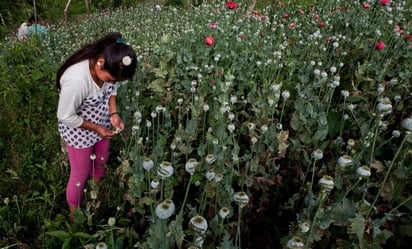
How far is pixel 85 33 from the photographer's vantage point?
6355mm

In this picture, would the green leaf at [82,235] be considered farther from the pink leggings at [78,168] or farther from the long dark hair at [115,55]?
the long dark hair at [115,55]

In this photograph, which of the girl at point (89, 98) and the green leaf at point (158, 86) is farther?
the green leaf at point (158, 86)

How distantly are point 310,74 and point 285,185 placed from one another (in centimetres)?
114

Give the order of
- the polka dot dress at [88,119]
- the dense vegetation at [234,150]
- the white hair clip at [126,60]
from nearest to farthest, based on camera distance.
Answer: the dense vegetation at [234,150]
the white hair clip at [126,60]
the polka dot dress at [88,119]

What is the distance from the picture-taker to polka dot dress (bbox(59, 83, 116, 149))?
2086 millimetres

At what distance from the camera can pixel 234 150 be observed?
1.77 m

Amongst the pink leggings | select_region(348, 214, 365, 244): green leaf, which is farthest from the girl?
select_region(348, 214, 365, 244): green leaf

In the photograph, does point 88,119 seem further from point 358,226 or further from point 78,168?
point 358,226

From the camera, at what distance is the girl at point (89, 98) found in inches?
73.3

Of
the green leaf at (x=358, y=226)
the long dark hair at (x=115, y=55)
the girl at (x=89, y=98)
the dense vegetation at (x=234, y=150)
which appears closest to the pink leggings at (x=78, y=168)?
the girl at (x=89, y=98)

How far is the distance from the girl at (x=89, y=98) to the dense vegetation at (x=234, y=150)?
0.18 meters

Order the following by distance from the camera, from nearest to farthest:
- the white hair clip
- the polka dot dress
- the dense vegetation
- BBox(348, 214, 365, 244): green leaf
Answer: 1. BBox(348, 214, 365, 244): green leaf
2. the dense vegetation
3. the white hair clip
4. the polka dot dress

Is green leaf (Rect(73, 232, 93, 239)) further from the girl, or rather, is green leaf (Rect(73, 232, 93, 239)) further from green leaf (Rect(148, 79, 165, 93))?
green leaf (Rect(148, 79, 165, 93))

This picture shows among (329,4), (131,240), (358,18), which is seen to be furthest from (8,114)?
(329,4)
